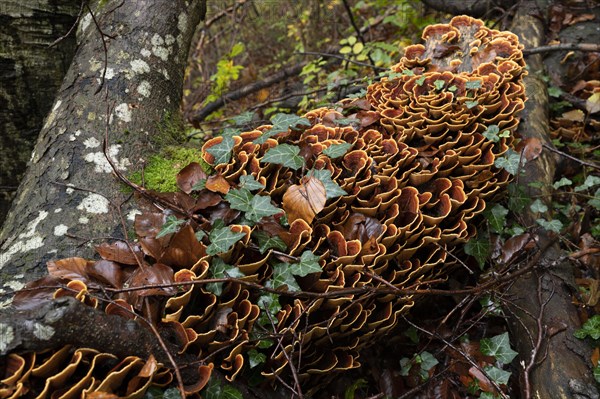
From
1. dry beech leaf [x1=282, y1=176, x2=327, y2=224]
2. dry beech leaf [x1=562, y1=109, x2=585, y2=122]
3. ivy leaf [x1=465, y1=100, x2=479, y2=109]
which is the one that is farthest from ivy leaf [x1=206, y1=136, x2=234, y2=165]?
dry beech leaf [x1=562, y1=109, x2=585, y2=122]

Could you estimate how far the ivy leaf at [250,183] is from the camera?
2.83 metres

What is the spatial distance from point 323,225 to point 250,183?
1.71 ft

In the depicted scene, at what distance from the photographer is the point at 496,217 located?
11.8ft

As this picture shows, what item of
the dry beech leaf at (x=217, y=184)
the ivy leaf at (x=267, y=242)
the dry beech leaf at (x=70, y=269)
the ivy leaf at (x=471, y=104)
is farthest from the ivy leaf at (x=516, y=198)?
the dry beech leaf at (x=70, y=269)

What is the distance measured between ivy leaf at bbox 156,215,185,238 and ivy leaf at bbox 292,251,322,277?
69cm

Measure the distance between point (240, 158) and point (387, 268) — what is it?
1.23 metres

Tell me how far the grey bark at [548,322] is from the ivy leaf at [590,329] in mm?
44

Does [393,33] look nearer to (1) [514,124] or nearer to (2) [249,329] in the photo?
(1) [514,124]

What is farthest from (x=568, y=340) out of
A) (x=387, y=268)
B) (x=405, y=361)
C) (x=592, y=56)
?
(x=592, y=56)

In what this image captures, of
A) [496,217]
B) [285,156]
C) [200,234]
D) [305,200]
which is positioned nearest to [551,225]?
[496,217]

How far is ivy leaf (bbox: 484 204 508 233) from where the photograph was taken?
3.57 meters

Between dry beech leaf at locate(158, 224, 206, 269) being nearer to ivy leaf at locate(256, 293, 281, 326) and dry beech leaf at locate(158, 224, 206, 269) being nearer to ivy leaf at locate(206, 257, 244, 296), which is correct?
ivy leaf at locate(206, 257, 244, 296)

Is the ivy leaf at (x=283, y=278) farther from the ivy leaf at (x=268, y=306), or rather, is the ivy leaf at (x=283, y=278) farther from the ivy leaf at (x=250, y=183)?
the ivy leaf at (x=250, y=183)

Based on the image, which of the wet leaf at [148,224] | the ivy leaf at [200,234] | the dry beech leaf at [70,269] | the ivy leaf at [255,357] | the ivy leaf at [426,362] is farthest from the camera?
the ivy leaf at [426,362]
